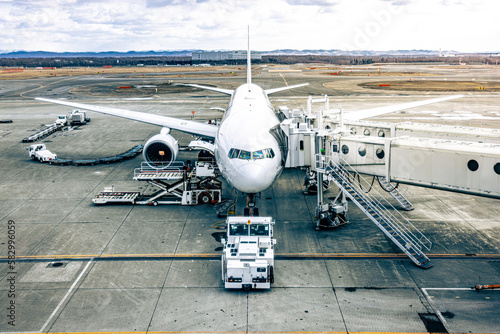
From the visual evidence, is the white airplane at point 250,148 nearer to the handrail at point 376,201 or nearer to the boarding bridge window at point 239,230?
the boarding bridge window at point 239,230

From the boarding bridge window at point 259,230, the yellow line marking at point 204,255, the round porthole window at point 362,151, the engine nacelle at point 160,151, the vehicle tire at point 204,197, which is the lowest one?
the yellow line marking at point 204,255

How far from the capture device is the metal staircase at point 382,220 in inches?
711

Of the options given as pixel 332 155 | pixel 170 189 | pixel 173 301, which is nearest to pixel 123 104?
pixel 170 189

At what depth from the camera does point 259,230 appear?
18.1 metres

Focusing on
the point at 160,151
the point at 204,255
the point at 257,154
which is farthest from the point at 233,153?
the point at 160,151

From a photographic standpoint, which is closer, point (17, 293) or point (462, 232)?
point (17, 293)

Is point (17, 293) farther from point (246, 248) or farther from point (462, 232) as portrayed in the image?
point (462, 232)

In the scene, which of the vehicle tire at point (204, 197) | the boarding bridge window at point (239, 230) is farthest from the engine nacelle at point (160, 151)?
the boarding bridge window at point (239, 230)

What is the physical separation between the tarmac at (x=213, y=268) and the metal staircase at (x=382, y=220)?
58 centimetres

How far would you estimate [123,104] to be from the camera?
67500 mm

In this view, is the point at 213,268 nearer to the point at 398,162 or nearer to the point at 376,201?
the point at 376,201

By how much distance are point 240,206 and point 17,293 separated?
12362 millimetres

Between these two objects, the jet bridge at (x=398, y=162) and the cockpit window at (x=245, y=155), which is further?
the cockpit window at (x=245, y=155)

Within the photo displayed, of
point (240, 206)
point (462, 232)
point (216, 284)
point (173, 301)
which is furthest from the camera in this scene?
point (240, 206)
